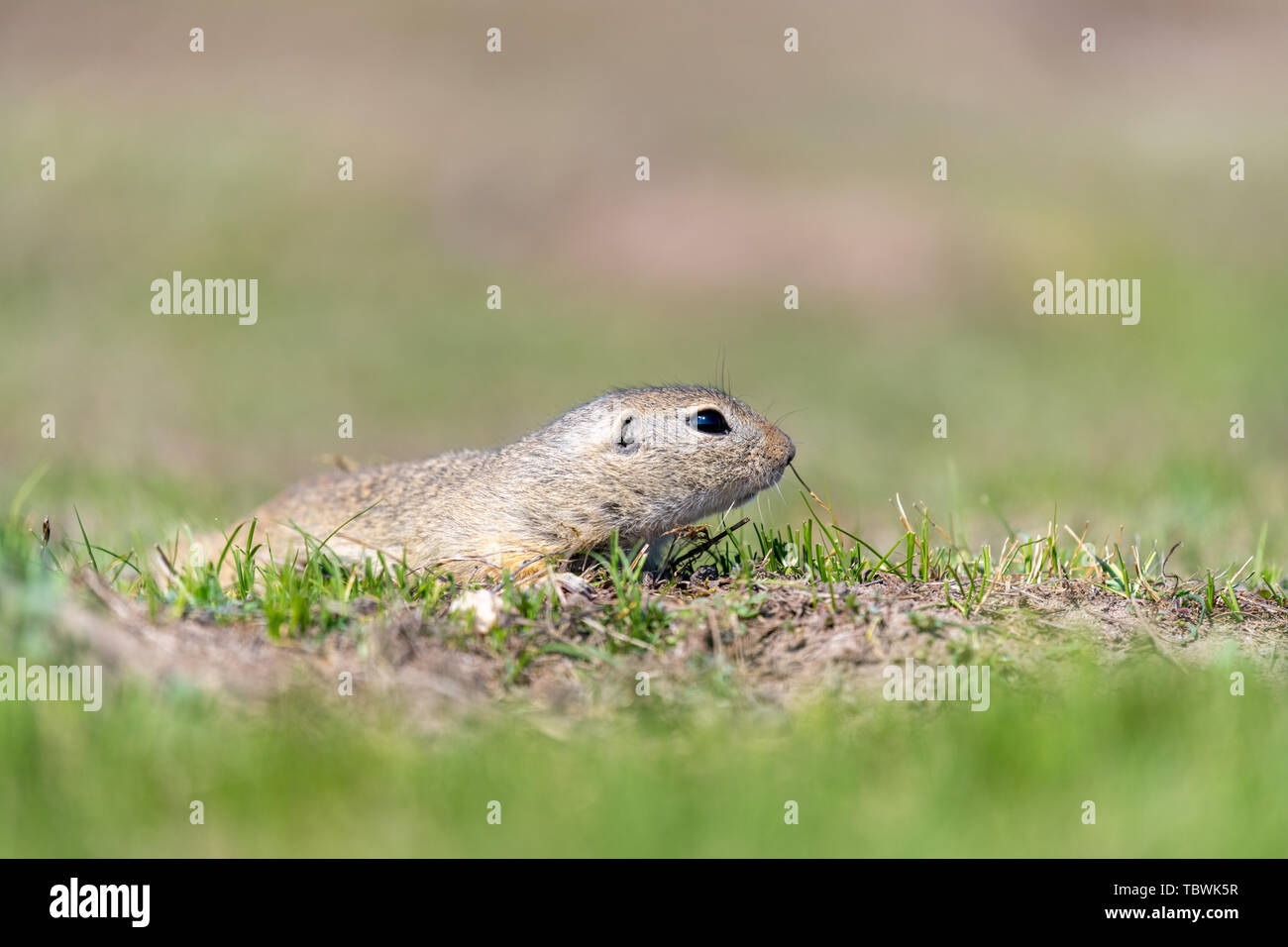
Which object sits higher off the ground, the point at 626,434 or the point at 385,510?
the point at 626,434

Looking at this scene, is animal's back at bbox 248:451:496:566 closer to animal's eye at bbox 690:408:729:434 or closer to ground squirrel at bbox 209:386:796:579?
ground squirrel at bbox 209:386:796:579

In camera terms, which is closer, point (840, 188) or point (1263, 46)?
point (840, 188)

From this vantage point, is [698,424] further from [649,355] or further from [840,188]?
[840,188]

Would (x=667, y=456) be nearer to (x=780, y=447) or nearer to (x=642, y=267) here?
(x=780, y=447)

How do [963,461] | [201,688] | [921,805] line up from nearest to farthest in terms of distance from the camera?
[921,805] < [201,688] < [963,461]

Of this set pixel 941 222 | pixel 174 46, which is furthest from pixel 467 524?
pixel 174 46

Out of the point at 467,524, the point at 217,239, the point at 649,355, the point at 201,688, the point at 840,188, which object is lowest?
the point at 201,688

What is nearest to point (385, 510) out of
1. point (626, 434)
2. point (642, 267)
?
point (626, 434)

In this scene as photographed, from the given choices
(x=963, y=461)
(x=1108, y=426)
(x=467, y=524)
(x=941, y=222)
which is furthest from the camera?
(x=941, y=222)
